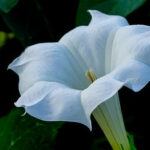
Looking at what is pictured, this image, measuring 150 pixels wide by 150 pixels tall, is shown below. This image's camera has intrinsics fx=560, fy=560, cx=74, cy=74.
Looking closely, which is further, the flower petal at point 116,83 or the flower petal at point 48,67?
the flower petal at point 48,67

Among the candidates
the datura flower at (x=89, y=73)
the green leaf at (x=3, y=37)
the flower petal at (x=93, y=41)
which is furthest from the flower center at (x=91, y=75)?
the green leaf at (x=3, y=37)

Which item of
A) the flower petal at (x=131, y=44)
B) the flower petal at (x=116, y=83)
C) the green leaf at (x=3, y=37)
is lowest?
the green leaf at (x=3, y=37)

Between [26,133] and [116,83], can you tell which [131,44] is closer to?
[116,83]

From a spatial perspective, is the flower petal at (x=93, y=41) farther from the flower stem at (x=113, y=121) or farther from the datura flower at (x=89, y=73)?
the flower stem at (x=113, y=121)

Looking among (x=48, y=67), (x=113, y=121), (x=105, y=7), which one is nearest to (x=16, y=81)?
(x=105, y=7)

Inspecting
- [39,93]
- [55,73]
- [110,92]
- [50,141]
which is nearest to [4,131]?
[50,141]

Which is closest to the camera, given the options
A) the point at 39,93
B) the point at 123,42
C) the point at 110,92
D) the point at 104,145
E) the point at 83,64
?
the point at 110,92

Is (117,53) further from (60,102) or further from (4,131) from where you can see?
(4,131)
